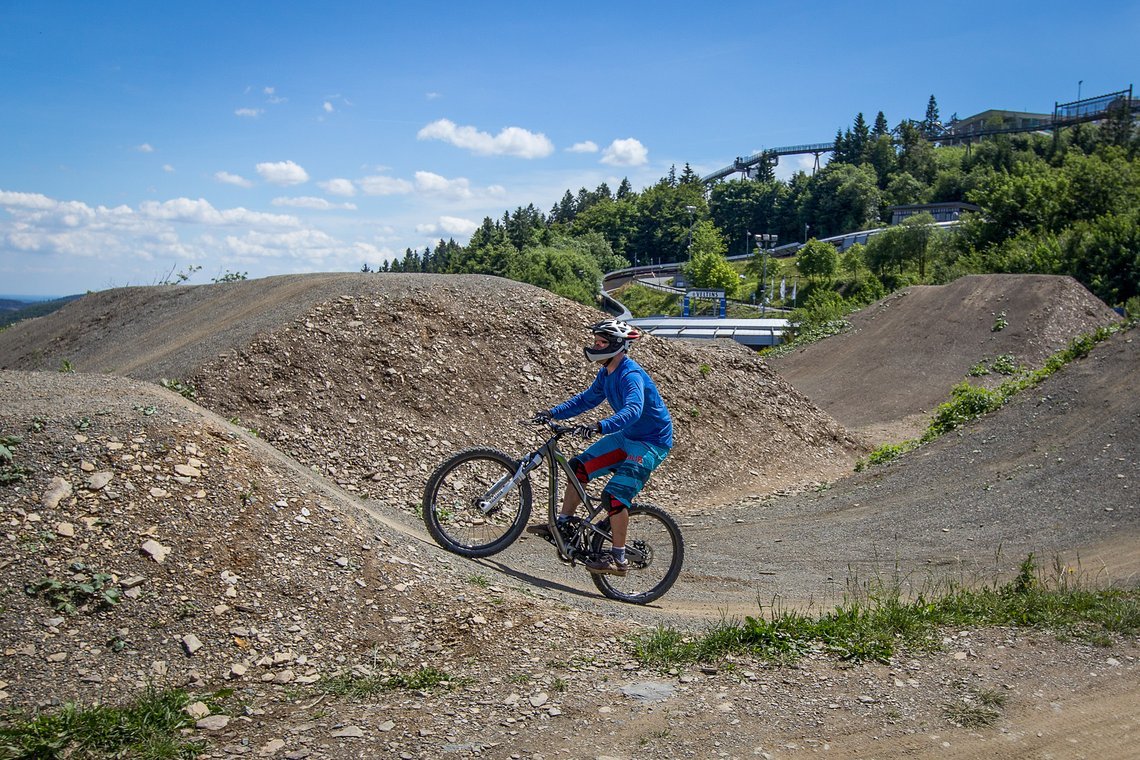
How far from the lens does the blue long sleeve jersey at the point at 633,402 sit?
8.11 meters

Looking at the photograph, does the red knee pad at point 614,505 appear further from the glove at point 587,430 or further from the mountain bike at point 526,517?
the glove at point 587,430

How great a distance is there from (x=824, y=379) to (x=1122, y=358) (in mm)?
15926

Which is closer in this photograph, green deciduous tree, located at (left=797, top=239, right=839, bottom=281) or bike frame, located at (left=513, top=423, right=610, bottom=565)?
bike frame, located at (left=513, top=423, right=610, bottom=565)

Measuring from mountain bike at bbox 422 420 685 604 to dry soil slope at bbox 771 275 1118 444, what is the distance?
61.2 ft

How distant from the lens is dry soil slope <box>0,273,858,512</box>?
12766mm

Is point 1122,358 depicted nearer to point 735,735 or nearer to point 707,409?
point 707,409

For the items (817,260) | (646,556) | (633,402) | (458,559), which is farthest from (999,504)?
(817,260)

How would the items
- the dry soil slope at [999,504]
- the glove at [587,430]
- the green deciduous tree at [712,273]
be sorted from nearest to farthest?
1. the glove at [587,430]
2. the dry soil slope at [999,504]
3. the green deciduous tree at [712,273]

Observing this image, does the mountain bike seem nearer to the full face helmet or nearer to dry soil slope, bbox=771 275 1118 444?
the full face helmet

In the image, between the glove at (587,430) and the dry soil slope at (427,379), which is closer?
the glove at (587,430)

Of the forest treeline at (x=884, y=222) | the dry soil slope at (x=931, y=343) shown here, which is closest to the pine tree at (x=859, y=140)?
the forest treeline at (x=884, y=222)

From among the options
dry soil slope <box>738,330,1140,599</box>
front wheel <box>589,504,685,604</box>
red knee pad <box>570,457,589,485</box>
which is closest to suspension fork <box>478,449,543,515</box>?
red knee pad <box>570,457,589,485</box>

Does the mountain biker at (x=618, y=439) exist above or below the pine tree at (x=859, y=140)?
below

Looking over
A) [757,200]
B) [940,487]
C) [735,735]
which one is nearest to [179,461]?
[735,735]
